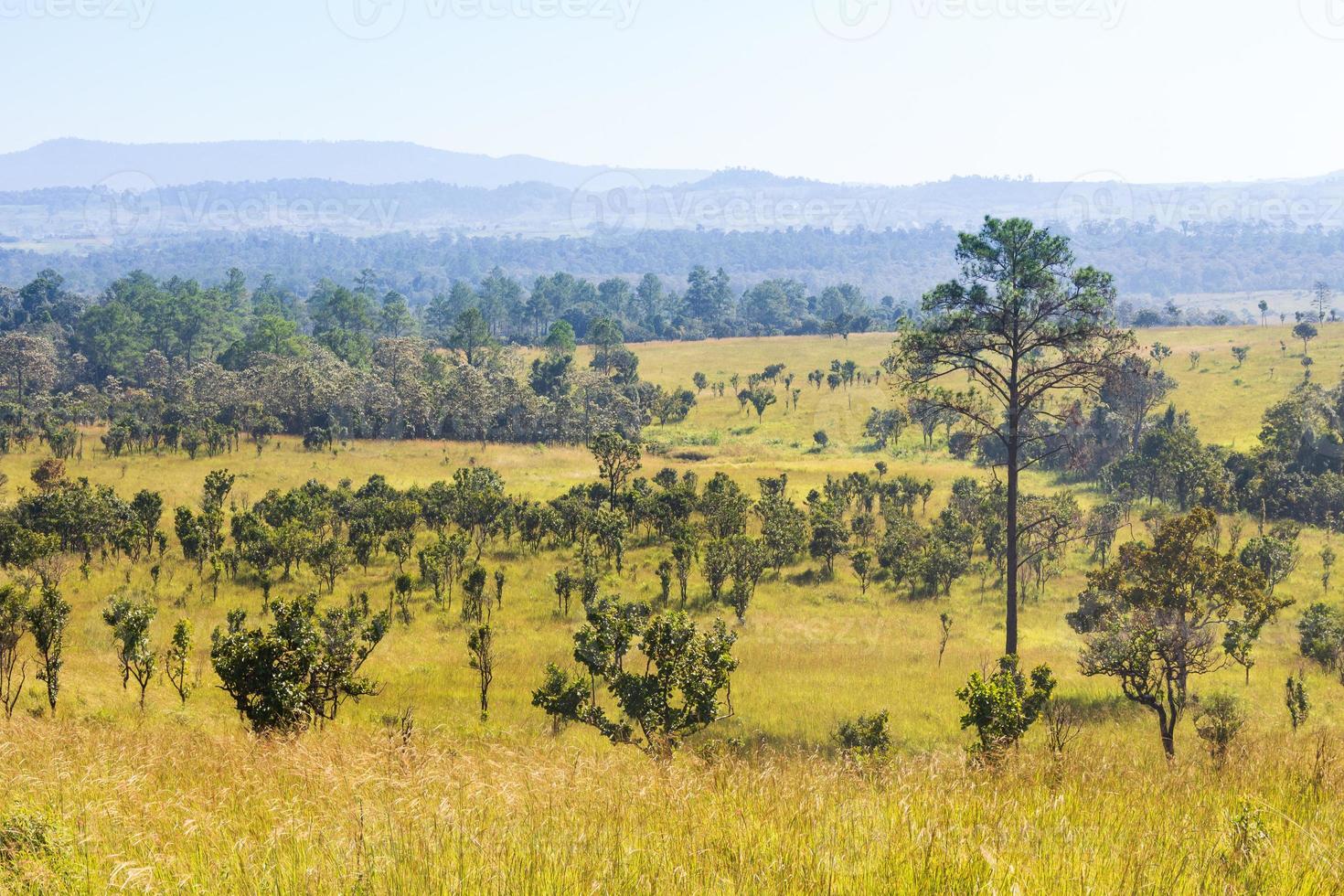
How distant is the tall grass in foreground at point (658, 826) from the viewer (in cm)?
514

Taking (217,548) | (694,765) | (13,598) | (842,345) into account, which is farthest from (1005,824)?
(842,345)

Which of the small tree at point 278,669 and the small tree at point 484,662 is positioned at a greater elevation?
the small tree at point 278,669

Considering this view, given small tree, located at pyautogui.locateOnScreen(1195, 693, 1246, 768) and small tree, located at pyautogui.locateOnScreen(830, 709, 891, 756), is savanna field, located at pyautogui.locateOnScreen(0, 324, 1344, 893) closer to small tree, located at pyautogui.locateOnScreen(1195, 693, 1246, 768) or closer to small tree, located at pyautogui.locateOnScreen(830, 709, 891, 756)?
small tree, located at pyautogui.locateOnScreen(830, 709, 891, 756)

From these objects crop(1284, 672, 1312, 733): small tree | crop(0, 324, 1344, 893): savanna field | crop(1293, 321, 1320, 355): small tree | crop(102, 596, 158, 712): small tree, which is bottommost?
crop(1284, 672, 1312, 733): small tree

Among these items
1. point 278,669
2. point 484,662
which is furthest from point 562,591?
point 278,669

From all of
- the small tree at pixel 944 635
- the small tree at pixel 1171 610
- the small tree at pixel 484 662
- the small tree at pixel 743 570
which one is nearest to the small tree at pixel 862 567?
the small tree at pixel 743 570

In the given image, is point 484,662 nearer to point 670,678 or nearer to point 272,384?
point 670,678

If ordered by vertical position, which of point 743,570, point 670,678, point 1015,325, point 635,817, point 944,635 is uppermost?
point 1015,325

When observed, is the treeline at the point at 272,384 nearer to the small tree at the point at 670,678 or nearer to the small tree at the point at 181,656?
the small tree at the point at 181,656

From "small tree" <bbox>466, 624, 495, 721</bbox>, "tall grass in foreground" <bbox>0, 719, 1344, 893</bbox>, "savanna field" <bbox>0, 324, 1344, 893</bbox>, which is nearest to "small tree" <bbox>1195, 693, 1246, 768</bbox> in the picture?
"savanna field" <bbox>0, 324, 1344, 893</bbox>

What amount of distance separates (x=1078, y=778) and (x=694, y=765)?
12.8ft

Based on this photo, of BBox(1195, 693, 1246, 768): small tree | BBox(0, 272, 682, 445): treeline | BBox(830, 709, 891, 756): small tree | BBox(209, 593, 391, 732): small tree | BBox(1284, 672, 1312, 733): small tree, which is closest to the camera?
BBox(209, 593, 391, 732): small tree

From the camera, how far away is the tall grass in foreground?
5.14 meters

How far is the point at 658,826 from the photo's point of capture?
6203 mm
